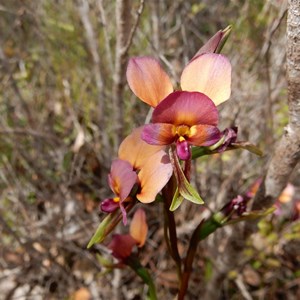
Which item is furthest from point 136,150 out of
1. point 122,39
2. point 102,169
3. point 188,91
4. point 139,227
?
point 102,169

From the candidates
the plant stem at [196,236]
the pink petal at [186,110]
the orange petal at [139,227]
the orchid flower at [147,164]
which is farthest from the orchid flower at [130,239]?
the pink petal at [186,110]

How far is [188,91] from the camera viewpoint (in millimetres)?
718

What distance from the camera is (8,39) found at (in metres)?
2.45

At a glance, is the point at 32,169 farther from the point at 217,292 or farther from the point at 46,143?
the point at 217,292

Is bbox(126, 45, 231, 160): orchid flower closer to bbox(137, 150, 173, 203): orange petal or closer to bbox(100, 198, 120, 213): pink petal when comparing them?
bbox(137, 150, 173, 203): orange petal

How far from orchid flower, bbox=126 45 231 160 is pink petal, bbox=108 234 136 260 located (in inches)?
12.4

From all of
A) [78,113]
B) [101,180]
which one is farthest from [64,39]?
[101,180]

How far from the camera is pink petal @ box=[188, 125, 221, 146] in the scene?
735 millimetres

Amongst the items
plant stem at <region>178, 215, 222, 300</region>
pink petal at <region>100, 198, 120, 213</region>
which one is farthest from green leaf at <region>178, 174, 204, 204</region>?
plant stem at <region>178, 215, 222, 300</region>

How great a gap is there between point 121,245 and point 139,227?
0.06m

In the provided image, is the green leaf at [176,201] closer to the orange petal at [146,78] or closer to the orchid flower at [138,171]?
the orchid flower at [138,171]

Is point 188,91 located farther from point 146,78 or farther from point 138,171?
point 138,171

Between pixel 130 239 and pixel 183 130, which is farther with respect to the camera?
pixel 130 239

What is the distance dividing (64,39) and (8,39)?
627mm
